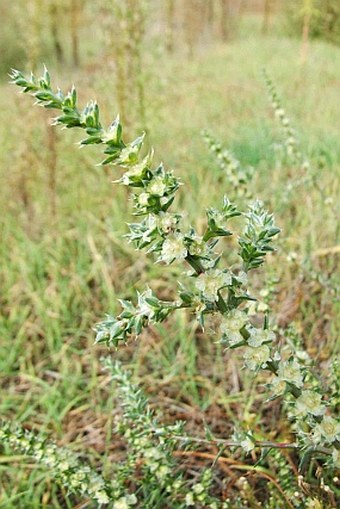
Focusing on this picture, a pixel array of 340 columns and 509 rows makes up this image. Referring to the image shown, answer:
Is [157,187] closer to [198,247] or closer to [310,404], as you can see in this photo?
[198,247]

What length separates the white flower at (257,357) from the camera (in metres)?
0.87

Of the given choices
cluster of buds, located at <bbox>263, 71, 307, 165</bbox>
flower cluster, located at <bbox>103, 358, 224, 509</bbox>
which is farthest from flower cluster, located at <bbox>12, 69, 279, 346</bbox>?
cluster of buds, located at <bbox>263, 71, 307, 165</bbox>

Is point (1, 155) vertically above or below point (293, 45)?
above

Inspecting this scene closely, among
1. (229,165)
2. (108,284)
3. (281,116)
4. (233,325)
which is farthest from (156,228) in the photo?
(108,284)

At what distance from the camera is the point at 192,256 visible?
2.76 feet

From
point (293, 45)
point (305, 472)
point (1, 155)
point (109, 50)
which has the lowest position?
point (293, 45)

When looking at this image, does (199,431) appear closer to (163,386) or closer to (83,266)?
(163,386)

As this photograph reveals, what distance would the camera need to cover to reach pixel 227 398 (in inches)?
73.1

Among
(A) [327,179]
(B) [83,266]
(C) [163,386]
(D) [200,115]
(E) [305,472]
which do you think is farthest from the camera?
(D) [200,115]

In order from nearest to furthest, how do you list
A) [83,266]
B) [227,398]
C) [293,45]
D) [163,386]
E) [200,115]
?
[227,398], [163,386], [83,266], [200,115], [293,45]

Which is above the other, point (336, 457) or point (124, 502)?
point (336, 457)

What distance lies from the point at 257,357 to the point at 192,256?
0.56ft

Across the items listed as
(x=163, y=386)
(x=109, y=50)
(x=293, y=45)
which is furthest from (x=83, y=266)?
(x=293, y=45)

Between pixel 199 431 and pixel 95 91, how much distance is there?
350 centimetres
